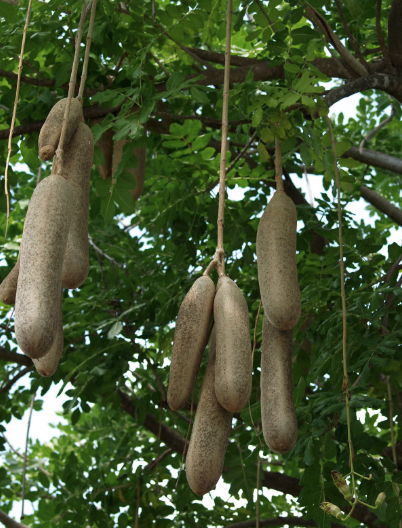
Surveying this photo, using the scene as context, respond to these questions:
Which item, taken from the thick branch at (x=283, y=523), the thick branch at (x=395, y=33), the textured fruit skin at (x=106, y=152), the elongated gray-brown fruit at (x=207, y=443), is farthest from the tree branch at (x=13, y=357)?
the elongated gray-brown fruit at (x=207, y=443)

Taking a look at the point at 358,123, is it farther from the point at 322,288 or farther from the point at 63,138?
the point at 63,138

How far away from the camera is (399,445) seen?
2.55 m

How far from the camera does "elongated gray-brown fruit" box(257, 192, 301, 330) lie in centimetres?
115

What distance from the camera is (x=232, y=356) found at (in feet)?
3.27

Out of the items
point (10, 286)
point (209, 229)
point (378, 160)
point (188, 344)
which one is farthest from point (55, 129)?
point (378, 160)

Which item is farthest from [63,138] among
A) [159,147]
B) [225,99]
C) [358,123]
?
[358,123]

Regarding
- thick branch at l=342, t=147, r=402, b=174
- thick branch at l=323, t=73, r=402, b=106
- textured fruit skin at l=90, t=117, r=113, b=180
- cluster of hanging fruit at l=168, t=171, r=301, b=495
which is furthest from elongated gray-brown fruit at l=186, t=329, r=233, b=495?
thick branch at l=342, t=147, r=402, b=174

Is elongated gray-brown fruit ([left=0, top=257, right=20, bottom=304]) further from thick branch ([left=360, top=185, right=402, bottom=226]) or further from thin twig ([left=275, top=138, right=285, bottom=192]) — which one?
thick branch ([left=360, top=185, right=402, bottom=226])

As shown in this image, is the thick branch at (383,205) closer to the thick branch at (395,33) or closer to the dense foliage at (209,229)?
the dense foliage at (209,229)

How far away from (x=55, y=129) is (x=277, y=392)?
0.59 meters

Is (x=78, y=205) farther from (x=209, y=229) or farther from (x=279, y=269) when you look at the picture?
(x=209, y=229)

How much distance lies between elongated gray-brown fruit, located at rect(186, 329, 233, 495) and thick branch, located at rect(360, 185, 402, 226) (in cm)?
276

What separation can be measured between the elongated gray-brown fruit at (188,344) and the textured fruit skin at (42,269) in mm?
248

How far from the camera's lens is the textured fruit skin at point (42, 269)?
84 cm
